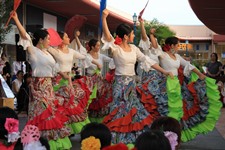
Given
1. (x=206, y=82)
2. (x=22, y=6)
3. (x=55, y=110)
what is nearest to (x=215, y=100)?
(x=206, y=82)

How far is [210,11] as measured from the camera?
18359 millimetres

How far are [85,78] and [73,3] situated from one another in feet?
36.3

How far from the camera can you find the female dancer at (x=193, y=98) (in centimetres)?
714

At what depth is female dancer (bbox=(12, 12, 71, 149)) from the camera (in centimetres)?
595

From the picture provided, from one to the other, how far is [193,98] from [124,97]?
69.6 inches

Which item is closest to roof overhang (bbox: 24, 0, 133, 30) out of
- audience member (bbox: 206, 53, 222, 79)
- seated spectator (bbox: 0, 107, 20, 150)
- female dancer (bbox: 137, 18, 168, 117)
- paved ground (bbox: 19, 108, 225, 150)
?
audience member (bbox: 206, 53, 222, 79)

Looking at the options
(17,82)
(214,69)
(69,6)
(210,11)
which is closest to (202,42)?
(210,11)

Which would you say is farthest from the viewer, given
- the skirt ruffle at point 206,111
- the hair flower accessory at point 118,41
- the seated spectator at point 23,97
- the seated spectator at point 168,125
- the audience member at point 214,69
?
the audience member at point 214,69

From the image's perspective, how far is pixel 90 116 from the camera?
7.96m

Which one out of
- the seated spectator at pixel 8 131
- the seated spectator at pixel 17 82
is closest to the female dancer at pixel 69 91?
the seated spectator at pixel 8 131

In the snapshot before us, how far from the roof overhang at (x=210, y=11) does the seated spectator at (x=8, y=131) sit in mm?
12882

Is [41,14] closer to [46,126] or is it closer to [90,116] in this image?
[90,116]

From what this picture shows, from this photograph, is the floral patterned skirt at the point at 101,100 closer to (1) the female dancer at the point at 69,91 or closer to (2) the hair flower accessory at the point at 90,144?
(1) the female dancer at the point at 69,91

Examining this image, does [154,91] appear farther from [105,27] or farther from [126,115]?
[105,27]
